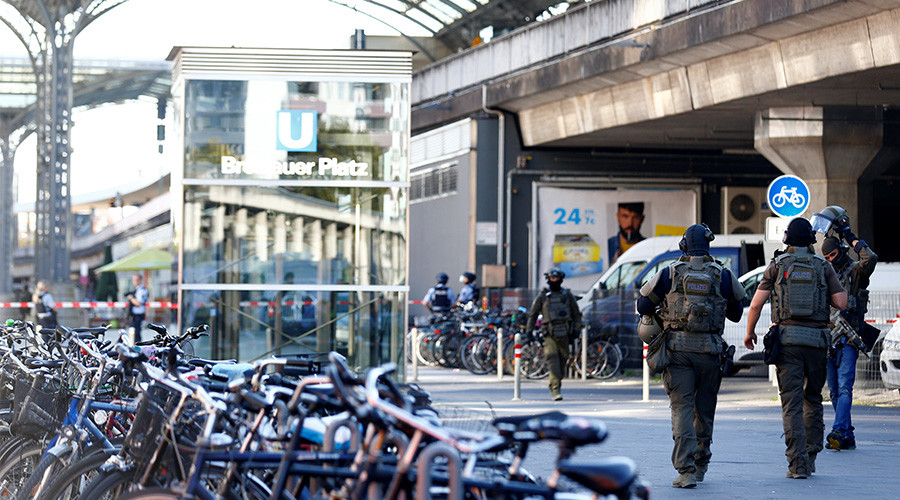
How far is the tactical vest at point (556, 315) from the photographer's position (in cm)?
1816

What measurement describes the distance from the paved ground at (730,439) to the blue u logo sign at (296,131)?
157 inches

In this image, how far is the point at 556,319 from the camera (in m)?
18.2

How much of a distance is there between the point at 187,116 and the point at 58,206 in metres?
15.8

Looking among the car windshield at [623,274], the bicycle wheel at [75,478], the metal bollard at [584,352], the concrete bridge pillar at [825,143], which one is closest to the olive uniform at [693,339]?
the bicycle wheel at [75,478]

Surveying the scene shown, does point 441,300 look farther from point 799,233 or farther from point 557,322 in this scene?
point 799,233

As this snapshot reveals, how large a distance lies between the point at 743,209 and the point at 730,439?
2075 cm

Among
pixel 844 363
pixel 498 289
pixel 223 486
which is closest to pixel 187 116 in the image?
pixel 844 363

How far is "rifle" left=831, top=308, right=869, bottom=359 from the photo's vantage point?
11.1m

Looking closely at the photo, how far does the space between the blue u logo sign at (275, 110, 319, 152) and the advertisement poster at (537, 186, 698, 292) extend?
13256 millimetres

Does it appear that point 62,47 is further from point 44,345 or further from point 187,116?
point 44,345

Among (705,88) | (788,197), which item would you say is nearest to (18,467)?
(788,197)

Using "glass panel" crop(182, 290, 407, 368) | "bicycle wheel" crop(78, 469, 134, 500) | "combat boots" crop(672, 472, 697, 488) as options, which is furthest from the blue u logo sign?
"bicycle wheel" crop(78, 469, 134, 500)

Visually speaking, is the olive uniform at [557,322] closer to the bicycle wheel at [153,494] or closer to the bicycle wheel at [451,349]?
the bicycle wheel at [451,349]

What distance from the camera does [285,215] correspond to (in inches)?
734
